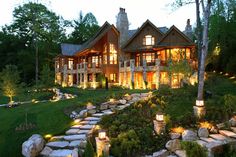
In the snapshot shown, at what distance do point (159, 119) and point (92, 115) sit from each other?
4.69 metres

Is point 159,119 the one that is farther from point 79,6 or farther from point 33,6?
point 79,6

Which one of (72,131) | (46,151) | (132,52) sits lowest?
(46,151)

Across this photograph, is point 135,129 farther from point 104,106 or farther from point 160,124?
point 104,106

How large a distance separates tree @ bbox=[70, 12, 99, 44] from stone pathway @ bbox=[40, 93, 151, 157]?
40.2 meters

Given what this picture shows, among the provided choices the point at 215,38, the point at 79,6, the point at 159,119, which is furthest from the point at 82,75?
the point at 79,6

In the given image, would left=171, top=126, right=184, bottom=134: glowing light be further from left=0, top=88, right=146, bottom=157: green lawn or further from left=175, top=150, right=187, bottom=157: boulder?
left=0, top=88, right=146, bottom=157: green lawn

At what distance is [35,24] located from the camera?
118 feet

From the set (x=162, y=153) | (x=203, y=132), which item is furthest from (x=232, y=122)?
(x=162, y=153)

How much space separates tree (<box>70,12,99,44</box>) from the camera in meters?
52.5

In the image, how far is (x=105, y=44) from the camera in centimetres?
3036

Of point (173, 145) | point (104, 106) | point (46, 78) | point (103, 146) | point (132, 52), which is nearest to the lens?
point (173, 145)

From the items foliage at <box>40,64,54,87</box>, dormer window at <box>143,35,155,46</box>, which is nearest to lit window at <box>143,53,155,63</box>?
dormer window at <box>143,35,155,46</box>

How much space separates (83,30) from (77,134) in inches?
1757

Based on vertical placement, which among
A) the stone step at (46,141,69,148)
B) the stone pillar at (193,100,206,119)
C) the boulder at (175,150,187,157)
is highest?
the stone pillar at (193,100,206,119)
